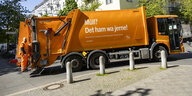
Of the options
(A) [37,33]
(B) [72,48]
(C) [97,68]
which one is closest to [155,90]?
(C) [97,68]

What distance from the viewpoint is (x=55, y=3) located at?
40.2 meters

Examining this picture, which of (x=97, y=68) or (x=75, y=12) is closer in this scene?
(x=75, y=12)

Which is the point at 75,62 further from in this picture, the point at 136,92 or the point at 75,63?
the point at 136,92

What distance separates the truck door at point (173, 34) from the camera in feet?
28.8

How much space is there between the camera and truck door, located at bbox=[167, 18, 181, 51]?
8773 millimetres

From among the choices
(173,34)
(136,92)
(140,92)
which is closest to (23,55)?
(136,92)

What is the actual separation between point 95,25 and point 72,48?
5.70ft

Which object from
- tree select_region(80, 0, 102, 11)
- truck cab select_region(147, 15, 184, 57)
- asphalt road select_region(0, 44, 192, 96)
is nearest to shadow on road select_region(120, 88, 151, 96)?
asphalt road select_region(0, 44, 192, 96)

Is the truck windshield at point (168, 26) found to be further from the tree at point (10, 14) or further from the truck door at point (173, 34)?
the tree at point (10, 14)

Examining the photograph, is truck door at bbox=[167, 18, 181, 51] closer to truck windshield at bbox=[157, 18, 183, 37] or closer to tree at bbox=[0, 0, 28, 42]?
truck windshield at bbox=[157, 18, 183, 37]

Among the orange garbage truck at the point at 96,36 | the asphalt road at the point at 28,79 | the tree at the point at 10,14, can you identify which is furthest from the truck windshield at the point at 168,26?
the tree at the point at 10,14

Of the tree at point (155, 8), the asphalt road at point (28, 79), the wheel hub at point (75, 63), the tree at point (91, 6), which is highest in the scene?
the tree at point (91, 6)

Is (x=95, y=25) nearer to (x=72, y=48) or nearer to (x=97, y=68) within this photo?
(x=72, y=48)

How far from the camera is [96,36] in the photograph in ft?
25.3
